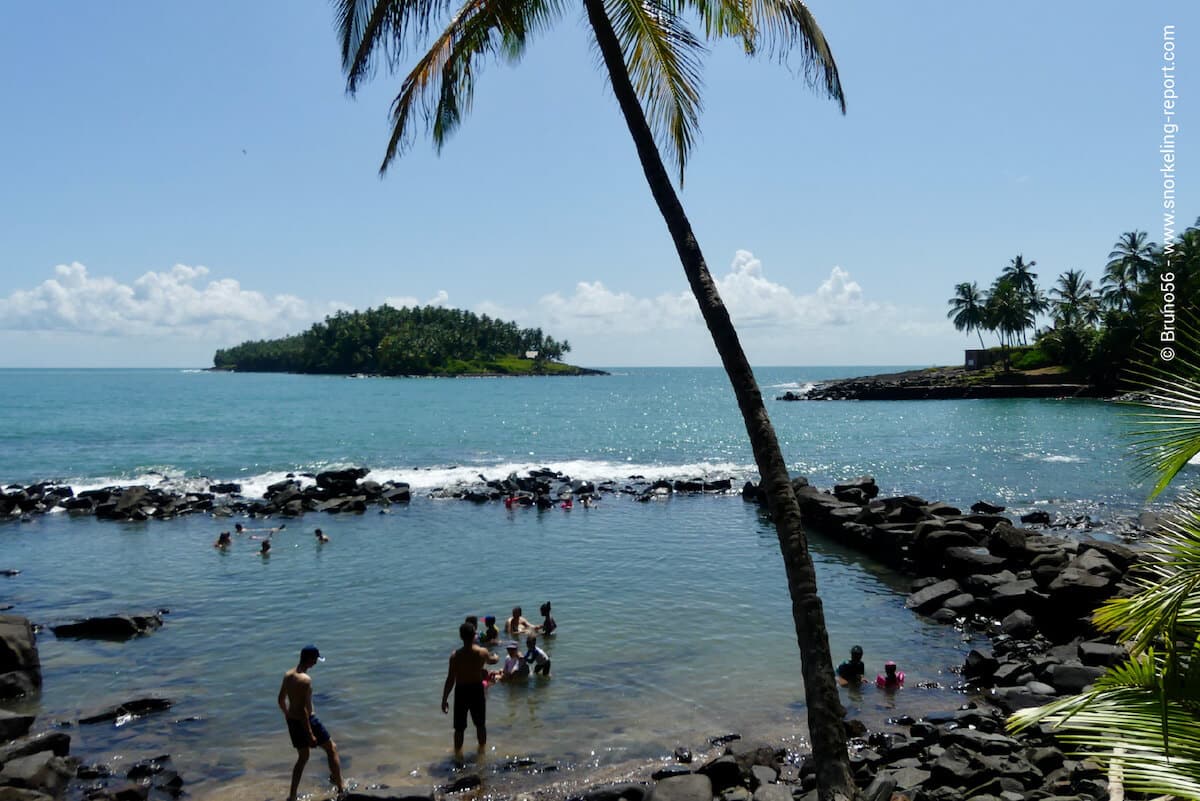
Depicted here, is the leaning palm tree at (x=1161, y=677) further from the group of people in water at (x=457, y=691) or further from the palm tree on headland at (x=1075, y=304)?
the palm tree on headland at (x=1075, y=304)

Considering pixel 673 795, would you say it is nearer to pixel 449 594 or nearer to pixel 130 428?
pixel 449 594

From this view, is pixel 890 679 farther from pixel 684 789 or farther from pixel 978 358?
pixel 978 358

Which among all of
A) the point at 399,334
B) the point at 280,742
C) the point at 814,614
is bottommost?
the point at 280,742

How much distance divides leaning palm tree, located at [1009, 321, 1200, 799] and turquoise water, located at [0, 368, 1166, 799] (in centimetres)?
808

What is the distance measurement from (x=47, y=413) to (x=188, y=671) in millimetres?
A: 93781

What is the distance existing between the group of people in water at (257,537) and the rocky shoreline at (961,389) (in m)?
81.0

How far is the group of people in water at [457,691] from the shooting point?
393 inches

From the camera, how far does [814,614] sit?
6430mm

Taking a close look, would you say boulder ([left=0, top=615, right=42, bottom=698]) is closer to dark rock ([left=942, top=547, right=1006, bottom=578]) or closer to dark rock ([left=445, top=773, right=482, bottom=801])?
dark rock ([left=445, top=773, right=482, bottom=801])

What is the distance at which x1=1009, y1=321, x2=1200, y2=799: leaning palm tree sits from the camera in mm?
3311

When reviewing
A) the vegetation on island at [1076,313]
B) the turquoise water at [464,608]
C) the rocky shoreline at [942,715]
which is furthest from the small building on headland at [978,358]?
the rocky shoreline at [942,715]

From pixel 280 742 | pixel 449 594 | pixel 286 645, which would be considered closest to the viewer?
pixel 280 742

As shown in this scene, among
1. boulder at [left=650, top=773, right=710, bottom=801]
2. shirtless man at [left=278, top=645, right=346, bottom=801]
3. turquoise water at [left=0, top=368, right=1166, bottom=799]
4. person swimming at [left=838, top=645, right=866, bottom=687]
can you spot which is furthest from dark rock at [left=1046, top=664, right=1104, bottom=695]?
shirtless man at [left=278, top=645, right=346, bottom=801]

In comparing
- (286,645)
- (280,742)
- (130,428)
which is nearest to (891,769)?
(280,742)
